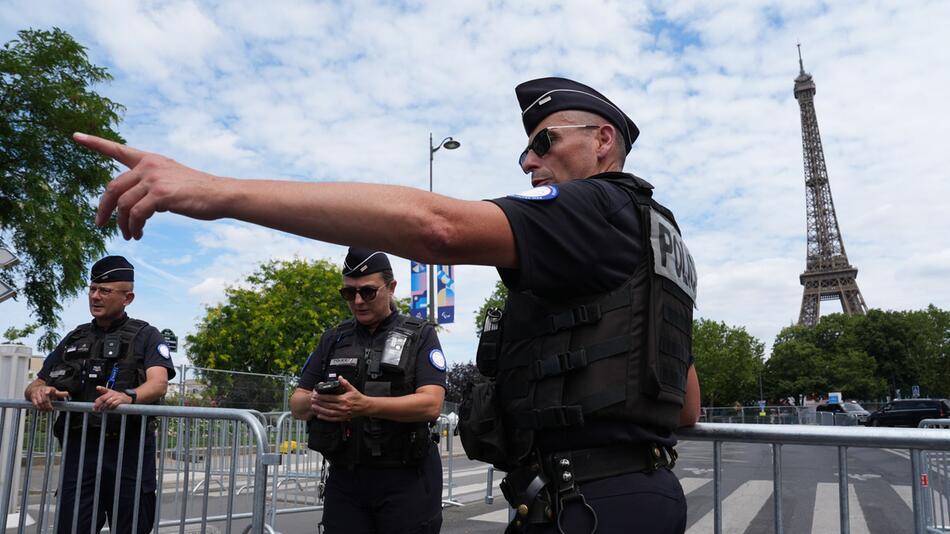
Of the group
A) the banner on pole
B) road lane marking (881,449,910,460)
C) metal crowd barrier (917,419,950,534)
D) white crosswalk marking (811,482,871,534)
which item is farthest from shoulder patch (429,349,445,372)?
the banner on pole

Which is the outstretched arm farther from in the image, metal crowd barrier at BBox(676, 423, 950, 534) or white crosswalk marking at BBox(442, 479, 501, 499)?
white crosswalk marking at BBox(442, 479, 501, 499)

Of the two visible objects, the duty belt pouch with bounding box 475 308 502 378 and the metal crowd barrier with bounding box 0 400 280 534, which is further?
the metal crowd barrier with bounding box 0 400 280 534

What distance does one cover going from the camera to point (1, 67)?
15016 mm

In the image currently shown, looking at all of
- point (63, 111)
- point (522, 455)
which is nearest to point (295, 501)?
point (522, 455)

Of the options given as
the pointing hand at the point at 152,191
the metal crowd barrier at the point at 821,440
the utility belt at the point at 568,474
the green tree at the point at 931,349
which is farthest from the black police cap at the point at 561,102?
the green tree at the point at 931,349

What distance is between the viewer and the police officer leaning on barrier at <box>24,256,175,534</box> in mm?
4012

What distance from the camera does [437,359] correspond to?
3770mm

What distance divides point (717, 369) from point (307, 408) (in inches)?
2654

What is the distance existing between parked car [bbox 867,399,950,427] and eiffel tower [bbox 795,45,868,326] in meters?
45.5

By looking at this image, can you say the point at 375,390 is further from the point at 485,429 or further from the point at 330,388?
the point at 485,429

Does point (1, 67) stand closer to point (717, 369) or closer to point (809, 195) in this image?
point (717, 369)

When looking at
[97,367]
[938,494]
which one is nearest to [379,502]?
[97,367]

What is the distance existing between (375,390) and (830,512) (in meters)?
6.56

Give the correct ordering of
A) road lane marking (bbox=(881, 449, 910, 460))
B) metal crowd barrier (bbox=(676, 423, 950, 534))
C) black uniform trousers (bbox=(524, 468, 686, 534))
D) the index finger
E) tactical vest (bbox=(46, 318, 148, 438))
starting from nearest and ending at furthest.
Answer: the index finger
black uniform trousers (bbox=(524, 468, 686, 534))
metal crowd barrier (bbox=(676, 423, 950, 534))
road lane marking (bbox=(881, 449, 910, 460))
tactical vest (bbox=(46, 318, 148, 438))
